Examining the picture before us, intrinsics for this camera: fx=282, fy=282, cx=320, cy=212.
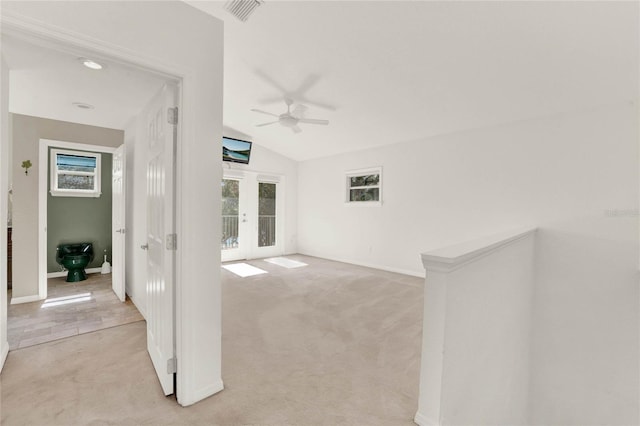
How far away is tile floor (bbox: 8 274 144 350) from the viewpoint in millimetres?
2494

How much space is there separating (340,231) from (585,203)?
12.8 feet

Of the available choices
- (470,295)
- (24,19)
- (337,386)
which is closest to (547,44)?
(470,295)

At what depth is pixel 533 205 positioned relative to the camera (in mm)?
3629

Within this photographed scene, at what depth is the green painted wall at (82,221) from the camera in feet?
14.0

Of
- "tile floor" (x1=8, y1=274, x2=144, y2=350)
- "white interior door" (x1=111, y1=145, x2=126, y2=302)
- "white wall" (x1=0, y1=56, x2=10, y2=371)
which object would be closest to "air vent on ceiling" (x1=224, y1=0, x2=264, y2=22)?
"white wall" (x1=0, y1=56, x2=10, y2=371)

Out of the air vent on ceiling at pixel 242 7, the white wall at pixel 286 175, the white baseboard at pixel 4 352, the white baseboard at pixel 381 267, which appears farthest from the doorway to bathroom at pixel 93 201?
the white baseboard at pixel 381 267

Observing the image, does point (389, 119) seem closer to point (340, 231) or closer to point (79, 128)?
point (340, 231)

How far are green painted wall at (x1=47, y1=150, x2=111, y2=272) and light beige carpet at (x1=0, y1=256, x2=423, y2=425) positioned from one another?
8.77 ft

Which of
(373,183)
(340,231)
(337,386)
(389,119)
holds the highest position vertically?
(389,119)

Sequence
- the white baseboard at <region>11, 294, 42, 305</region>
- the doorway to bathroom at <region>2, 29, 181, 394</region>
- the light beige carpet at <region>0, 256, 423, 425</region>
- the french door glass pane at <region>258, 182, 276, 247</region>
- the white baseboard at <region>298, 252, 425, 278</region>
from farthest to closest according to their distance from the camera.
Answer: the french door glass pane at <region>258, 182, 276, 247</region>
the white baseboard at <region>298, 252, 425, 278</region>
the white baseboard at <region>11, 294, 42, 305</region>
the doorway to bathroom at <region>2, 29, 181, 394</region>
the light beige carpet at <region>0, 256, 423, 425</region>

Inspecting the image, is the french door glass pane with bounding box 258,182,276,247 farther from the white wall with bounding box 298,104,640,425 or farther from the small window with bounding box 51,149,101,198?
the white wall with bounding box 298,104,640,425

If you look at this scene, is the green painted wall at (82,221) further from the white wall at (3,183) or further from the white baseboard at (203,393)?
the white baseboard at (203,393)

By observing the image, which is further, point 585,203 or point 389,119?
point 389,119

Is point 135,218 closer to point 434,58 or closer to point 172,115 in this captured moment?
point 172,115
